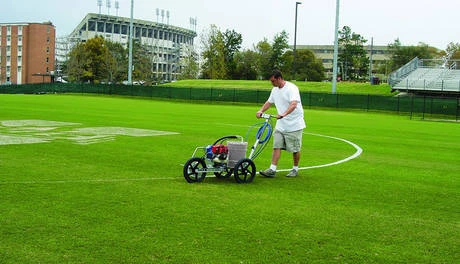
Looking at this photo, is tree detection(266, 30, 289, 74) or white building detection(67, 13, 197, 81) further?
white building detection(67, 13, 197, 81)

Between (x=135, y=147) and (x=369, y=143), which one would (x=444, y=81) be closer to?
(x=369, y=143)

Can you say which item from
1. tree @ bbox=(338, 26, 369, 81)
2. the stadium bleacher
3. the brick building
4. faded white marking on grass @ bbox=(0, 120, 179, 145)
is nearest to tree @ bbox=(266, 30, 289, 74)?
tree @ bbox=(338, 26, 369, 81)

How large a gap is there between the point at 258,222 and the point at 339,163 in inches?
265

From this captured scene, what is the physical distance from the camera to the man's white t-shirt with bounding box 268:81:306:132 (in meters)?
11.0

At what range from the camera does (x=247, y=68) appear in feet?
354

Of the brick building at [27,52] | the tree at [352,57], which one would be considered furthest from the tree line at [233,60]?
the brick building at [27,52]

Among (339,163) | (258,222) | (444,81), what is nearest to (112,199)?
(258,222)

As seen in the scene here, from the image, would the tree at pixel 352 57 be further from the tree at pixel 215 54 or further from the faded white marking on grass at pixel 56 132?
the faded white marking on grass at pixel 56 132

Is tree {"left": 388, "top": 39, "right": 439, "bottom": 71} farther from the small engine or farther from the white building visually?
the small engine

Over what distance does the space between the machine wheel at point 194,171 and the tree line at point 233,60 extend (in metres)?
90.5

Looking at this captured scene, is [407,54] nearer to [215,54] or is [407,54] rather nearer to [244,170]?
[215,54]

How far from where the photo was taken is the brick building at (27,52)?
13112 cm

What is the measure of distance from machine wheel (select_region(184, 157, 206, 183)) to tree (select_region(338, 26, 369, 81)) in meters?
101

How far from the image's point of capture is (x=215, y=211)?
A: 809 centimetres
